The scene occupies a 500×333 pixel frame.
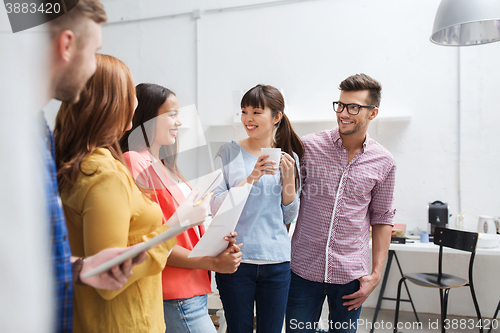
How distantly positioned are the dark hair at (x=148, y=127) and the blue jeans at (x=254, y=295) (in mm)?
628

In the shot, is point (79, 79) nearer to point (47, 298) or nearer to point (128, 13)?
point (47, 298)

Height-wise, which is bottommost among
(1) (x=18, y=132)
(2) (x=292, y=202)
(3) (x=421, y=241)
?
(3) (x=421, y=241)

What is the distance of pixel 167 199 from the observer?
0.85 meters

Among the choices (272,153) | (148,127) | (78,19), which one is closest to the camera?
(78,19)

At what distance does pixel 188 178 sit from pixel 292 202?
0.64m

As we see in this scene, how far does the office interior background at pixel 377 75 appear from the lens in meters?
2.89

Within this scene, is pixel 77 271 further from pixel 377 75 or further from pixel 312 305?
pixel 377 75

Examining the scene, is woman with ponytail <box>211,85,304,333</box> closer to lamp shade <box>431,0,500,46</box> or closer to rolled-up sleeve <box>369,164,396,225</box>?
rolled-up sleeve <box>369,164,396,225</box>

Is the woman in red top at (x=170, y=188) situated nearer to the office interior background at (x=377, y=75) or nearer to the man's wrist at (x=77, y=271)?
the man's wrist at (x=77, y=271)

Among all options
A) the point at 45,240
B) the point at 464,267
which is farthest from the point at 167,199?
the point at 464,267

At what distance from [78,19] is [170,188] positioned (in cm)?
46

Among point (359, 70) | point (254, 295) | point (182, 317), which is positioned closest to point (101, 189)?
point (182, 317)

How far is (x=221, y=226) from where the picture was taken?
90 centimetres

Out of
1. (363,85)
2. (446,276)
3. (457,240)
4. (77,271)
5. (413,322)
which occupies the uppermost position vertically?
(363,85)
